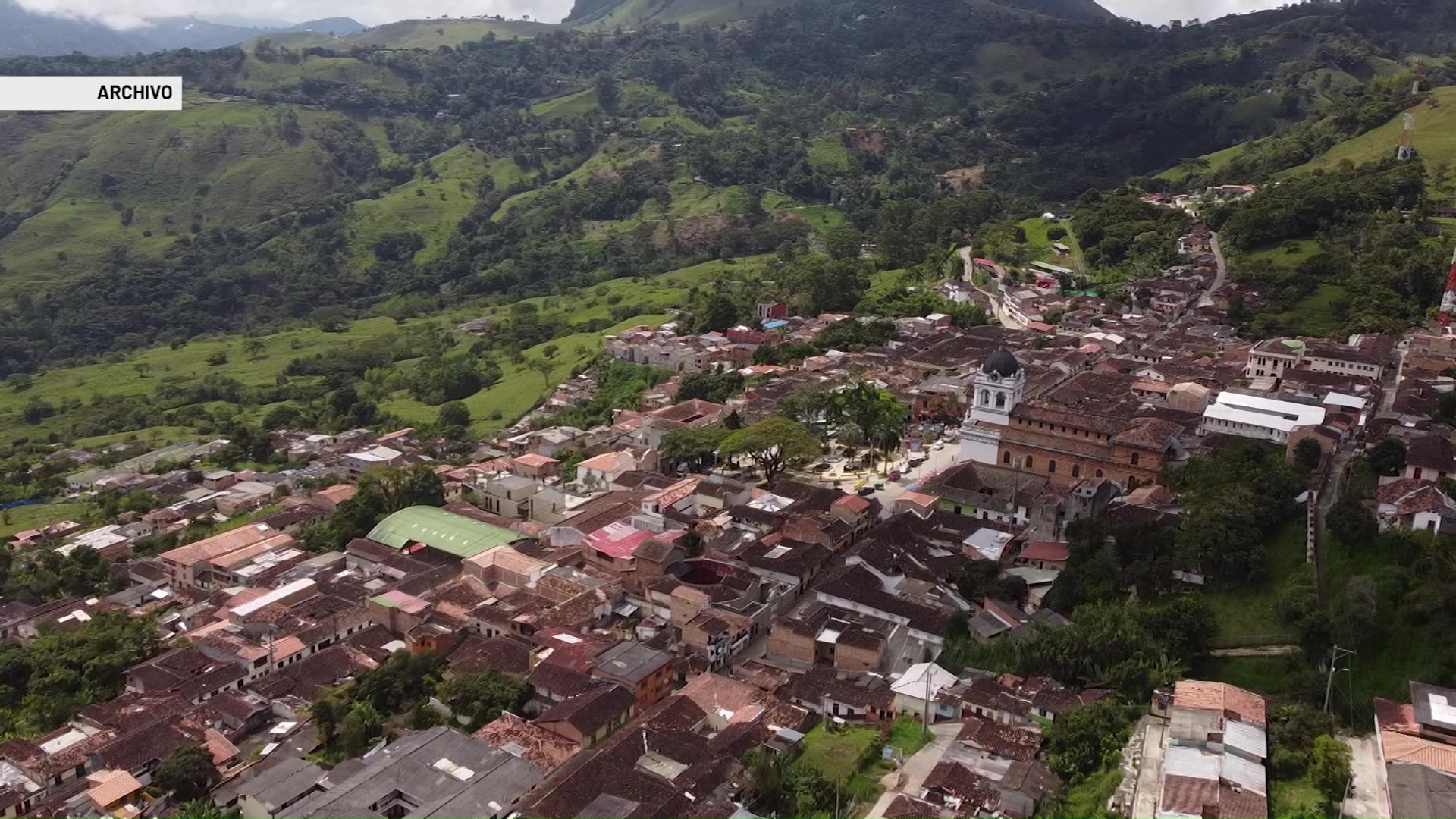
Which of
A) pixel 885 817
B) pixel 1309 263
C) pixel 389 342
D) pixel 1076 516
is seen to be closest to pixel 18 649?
pixel 885 817

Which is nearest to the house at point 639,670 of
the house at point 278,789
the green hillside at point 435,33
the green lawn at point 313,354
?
the house at point 278,789

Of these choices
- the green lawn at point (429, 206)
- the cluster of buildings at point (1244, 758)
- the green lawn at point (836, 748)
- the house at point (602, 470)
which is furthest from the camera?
the green lawn at point (429, 206)

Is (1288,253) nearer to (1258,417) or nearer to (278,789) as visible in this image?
(1258,417)

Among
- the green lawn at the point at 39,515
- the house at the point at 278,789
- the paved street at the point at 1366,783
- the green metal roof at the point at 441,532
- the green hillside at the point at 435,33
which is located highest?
the green hillside at the point at 435,33

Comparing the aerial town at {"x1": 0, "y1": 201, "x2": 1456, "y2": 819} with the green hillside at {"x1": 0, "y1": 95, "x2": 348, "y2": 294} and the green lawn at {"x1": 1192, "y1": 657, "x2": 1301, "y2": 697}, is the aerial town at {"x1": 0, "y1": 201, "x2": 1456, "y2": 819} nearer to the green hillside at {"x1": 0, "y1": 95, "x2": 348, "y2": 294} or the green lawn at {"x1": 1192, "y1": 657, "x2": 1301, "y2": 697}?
the green lawn at {"x1": 1192, "y1": 657, "x2": 1301, "y2": 697}

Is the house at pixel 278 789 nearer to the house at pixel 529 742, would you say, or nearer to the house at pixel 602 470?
the house at pixel 529 742

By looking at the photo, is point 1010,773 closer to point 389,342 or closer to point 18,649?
point 18,649
